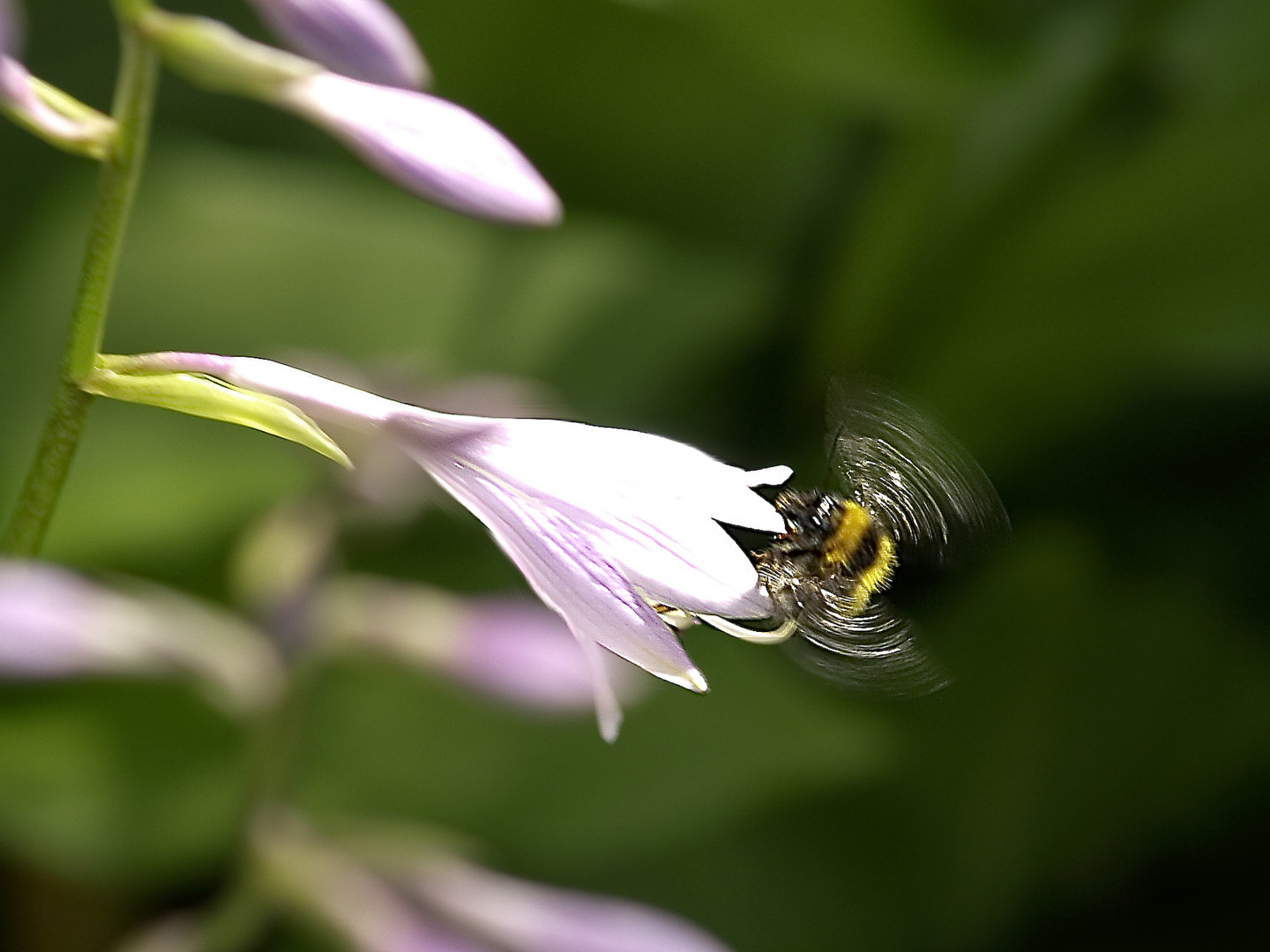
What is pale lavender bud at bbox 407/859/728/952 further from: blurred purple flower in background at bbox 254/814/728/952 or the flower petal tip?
the flower petal tip

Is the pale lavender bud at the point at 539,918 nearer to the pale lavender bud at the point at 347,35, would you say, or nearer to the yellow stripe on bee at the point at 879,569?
the yellow stripe on bee at the point at 879,569

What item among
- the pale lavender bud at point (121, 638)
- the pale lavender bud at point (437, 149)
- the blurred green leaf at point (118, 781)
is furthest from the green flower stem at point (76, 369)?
the blurred green leaf at point (118, 781)

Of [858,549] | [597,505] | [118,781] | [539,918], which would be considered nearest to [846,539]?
[858,549]

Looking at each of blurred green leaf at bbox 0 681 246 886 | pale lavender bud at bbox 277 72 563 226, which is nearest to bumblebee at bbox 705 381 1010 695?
pale lavender bud at bbox 277 72 563 226

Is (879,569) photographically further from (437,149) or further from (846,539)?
(437,149)

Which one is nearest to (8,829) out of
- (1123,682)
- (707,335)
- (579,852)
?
(579,852)

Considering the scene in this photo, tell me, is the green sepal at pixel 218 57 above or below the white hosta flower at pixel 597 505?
above

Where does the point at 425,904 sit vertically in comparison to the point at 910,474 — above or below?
Answer: below

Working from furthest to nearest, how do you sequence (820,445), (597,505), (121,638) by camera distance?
(820,445), (121,638), (597,505)
